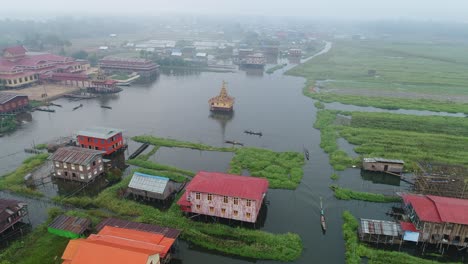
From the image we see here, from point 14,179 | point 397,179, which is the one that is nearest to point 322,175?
point 397,179

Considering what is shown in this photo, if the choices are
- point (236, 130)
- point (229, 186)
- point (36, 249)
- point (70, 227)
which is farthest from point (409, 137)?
point (36, 249)

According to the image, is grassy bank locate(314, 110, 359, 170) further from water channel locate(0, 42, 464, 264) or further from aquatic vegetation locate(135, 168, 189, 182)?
aquatic vegetation locate(135, 168, 189, 182)

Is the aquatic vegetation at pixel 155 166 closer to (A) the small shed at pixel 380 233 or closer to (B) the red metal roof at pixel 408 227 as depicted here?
(A) the small shed at pixel 380 233

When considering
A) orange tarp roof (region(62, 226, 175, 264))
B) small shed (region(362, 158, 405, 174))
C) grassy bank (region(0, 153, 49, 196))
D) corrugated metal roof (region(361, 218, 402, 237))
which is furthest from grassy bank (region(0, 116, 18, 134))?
small shed (region(362, 158, 405, 174))

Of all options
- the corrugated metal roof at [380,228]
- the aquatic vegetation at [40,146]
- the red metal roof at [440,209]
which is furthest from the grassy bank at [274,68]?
the corrugated metal roof at [380,228]

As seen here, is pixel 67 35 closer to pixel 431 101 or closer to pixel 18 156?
pixel 18 156

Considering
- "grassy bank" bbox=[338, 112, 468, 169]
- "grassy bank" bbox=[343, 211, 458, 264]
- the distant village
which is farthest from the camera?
"grassy bank" bbox=[338, 112, 468, 169]
